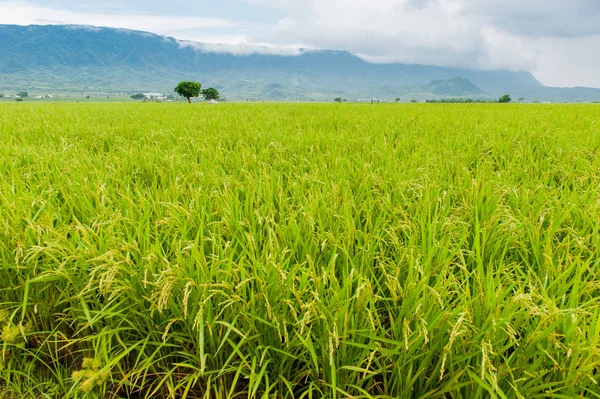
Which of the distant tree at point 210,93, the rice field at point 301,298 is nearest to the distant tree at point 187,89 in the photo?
the distant tree at point 210,93

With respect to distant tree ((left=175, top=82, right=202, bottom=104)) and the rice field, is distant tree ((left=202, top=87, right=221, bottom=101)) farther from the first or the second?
the rice field

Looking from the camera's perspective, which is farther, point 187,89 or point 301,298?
point 187,89

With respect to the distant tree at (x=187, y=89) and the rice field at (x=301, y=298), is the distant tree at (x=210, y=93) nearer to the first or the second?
the distant tree at (x=187, y=89)

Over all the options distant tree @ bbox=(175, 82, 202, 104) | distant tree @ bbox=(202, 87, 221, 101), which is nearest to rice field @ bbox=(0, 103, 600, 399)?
distant tree @ bbox=(175, 82, 202, 104)

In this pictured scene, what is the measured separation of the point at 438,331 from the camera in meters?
1.28

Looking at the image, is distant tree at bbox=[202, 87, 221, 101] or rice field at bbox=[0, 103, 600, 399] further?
distant tree at bbox=[202, 87, 221, 101]

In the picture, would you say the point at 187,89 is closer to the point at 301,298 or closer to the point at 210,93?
the point at 210,93

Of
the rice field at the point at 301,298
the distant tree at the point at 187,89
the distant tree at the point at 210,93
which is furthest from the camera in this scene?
the distant tree at the point at 210,93

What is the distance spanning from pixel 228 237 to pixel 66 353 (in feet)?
3.35

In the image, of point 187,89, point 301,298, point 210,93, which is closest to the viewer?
point 301,298

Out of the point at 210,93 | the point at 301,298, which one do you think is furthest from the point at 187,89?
the point at 301,298

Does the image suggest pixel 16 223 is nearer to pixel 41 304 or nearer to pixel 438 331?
pixel 41 304

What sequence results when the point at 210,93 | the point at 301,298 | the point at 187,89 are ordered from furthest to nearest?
the point at 210,93 < the point at 187,89 < the point at 301,298

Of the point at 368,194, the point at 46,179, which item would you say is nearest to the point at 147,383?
the point at 368,194
